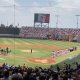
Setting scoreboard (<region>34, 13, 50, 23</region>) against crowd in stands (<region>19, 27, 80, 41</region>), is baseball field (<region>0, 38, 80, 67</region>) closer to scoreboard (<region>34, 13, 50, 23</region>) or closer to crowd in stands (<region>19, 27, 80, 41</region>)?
crowd in stands (<region>19, 27, 80, 41</region>)

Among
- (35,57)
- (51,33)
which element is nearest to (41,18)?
(51,33)

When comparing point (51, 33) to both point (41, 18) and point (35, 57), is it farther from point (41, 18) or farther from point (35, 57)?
→ point (35, 57)

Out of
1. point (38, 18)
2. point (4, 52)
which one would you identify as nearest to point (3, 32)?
point (38, 18)

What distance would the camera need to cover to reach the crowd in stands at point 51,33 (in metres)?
104

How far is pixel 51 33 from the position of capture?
10944cm

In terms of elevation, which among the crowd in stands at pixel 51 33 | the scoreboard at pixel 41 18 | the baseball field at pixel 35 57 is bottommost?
the baseball field at pixel 35 57

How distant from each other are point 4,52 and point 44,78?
35.5 meters

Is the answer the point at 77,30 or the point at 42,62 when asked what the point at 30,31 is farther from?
the point at 42,62

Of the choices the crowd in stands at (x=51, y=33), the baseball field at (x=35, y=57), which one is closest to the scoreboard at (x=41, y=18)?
the crowd in stands at (x=51, y=33)

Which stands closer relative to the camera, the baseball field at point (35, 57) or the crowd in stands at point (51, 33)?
the baseball field at point (35, 57)

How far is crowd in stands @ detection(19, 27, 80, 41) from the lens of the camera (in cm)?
10362

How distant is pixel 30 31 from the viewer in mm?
113562

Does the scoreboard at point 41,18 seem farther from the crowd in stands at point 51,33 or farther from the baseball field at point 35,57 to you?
the baseball field at point 35,57

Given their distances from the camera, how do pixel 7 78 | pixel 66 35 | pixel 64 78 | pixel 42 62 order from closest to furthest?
pixel 7 78 → pixel 64 78 → pixel 42 62 → pixel 66 35
